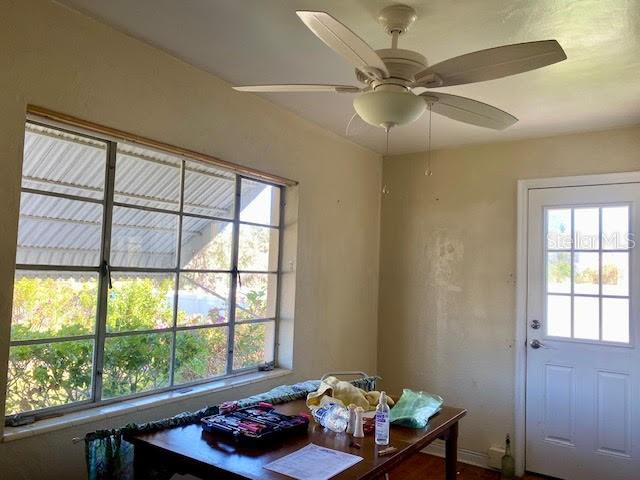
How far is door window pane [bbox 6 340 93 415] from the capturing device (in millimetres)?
1936

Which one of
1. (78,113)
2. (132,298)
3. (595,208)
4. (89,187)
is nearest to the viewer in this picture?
(78,113)

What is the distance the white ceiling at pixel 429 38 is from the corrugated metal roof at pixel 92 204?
1.77 ft

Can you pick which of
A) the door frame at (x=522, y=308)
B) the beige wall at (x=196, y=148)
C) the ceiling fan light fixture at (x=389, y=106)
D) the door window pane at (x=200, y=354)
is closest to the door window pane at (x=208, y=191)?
the beige wall at (x=196, y=148)

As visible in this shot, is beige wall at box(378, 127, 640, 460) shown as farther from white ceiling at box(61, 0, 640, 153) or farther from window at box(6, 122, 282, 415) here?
window at box(6, 122, 282, 415)

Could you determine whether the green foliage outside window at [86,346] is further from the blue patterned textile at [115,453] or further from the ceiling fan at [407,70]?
the ceiling fan at [407,70]

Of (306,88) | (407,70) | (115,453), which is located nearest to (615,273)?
(407,70)

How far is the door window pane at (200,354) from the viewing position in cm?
258

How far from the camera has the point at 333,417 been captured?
1930 mm

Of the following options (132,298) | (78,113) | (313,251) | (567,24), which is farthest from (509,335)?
(78,113)

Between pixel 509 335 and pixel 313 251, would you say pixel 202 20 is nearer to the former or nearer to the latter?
pixel 313 251

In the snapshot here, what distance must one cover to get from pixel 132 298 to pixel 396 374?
240cm

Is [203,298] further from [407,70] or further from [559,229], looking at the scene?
[559,229]

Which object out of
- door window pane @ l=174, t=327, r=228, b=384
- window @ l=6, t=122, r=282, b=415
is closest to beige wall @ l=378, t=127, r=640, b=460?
window @ l=6, t=122, r=282, b=415

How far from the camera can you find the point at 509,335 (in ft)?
11.8
